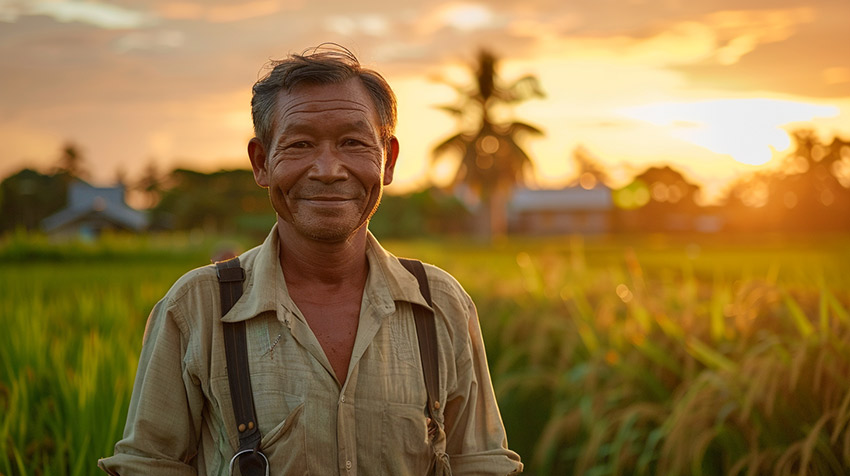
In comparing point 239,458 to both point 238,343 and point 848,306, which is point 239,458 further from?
point 848,306

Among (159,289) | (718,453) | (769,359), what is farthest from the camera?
(159,289)

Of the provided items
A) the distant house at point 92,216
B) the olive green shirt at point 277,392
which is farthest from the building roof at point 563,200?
the olive green shirt at point 277,392

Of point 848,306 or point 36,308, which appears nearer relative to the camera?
point 848,306

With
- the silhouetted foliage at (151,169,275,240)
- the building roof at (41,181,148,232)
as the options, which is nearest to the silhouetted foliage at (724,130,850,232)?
the silhouetted foliage at (151,169,275,240)

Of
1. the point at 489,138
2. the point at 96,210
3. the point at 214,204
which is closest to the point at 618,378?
the point at 489,138

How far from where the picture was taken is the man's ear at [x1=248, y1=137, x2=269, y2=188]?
201 cm

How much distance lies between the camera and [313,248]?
197 cm

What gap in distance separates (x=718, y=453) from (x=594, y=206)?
59.1m

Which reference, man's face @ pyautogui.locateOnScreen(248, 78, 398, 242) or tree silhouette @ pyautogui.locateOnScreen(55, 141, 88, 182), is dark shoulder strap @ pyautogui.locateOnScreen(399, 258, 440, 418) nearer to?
man's face @ pyautogui.locateOnScreen(248, 78, 398, 242)

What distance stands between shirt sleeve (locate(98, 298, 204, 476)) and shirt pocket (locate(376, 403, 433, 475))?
0.46 metres

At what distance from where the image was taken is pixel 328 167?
186 centimetres

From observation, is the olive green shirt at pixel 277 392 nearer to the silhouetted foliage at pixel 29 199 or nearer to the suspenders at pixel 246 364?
the suspenders at pixel 246 364

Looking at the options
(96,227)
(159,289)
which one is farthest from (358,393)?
(96,227)

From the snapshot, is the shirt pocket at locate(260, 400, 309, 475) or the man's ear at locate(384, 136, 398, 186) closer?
the shirt pocket at locate(260, 400, 309, 475)
